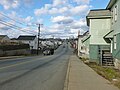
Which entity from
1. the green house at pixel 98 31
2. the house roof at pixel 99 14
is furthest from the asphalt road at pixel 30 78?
the house roof at pixel 99 14

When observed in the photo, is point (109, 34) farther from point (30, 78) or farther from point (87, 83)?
point (87, 83)

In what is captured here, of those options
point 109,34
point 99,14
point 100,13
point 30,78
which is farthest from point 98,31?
point 30,78

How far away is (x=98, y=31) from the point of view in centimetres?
3173

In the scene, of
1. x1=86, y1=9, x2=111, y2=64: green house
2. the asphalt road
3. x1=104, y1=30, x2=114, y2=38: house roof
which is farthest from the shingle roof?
the asphalt road

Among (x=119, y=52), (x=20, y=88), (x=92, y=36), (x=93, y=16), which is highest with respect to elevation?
(x=93, y=16)

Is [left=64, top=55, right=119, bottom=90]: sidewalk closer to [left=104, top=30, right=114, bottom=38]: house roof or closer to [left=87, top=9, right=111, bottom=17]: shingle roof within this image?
[left=104, top=30, right=114, bottom=38]: house roof

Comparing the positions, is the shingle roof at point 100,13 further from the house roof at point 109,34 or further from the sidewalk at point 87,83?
the sidewalk at point 87,83

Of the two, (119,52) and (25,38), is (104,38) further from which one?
(25,38)

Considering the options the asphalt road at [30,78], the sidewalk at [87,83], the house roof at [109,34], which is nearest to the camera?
the sidewalk at [87,83]

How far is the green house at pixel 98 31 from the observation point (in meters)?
30.8

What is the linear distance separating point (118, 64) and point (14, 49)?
45.0m

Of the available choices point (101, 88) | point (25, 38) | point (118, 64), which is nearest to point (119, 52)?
point (118, 64)

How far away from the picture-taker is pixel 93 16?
32031 millimetres

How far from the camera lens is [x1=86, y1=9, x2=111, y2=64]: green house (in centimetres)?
3078
